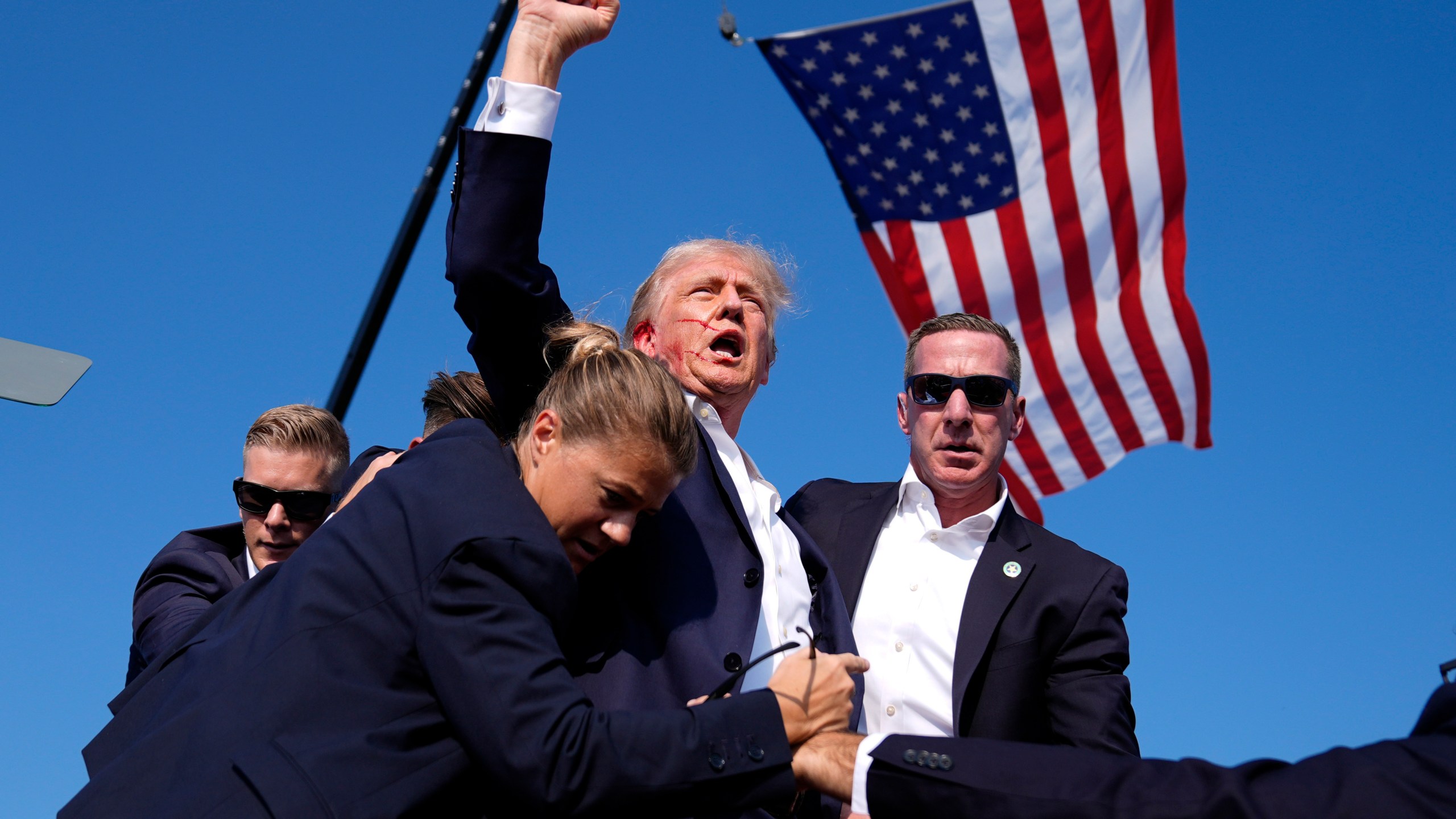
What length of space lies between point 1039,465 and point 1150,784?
7525 mm

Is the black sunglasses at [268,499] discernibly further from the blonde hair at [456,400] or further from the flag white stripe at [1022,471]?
the flag white stripe at [1022,471]

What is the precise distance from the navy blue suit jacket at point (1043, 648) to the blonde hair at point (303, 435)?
86.1 inches

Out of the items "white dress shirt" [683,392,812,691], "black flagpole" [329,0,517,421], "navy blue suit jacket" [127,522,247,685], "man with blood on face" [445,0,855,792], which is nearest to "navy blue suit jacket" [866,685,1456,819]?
"man with blood on face" [445,0,855,792]

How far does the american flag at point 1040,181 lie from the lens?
875 cm

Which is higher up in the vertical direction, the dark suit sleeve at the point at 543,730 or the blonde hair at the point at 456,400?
the blonde hair at the point at 456,400

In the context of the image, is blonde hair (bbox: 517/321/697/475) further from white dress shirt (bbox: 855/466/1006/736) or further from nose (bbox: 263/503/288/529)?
nose (bbox: 263/503/288/529)

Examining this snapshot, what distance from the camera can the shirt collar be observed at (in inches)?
170

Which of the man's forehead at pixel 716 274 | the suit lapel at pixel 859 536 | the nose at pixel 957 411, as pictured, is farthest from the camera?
the nose at pixel 957 411

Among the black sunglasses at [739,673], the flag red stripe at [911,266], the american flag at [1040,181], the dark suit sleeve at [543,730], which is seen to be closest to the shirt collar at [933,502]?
the black sunglasses at [739,673]

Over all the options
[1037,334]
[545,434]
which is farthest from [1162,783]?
[1037,334]

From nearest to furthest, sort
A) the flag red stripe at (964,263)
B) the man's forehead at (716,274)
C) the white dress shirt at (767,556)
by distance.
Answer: the white dress shirt at (767,556), the man's forehead at (716,274), the flag red stripe at (964,263)

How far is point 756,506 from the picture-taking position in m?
3.42

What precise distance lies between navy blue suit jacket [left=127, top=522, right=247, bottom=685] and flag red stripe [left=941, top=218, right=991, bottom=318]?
19.3 feet

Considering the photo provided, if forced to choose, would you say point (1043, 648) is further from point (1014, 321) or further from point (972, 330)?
point (1014, 321)
